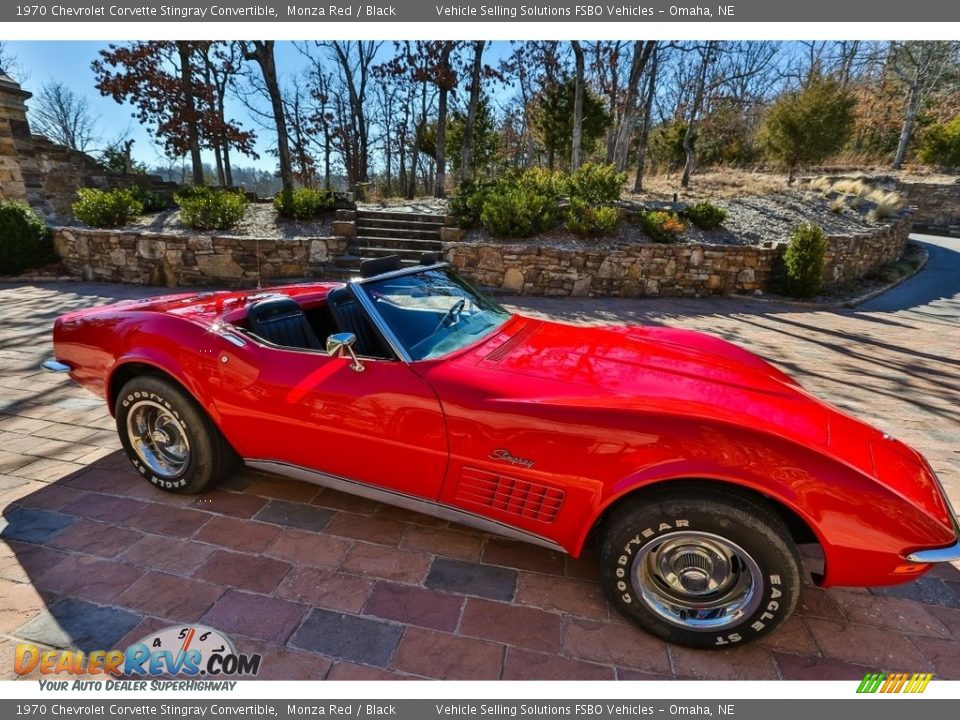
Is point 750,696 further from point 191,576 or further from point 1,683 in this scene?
point 1,683

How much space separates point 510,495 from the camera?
6.43 feet

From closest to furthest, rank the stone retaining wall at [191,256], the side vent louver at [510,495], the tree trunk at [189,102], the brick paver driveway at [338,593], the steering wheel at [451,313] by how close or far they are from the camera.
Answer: the brick paver driveway at [338,593], the side vent louver at [510,495], the steering wheel at [451,313], the stone retaining wall at [191,256], the tree trunk at [189,102]

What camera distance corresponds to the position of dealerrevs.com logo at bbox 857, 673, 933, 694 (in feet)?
5.63

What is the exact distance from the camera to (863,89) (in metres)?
26.6

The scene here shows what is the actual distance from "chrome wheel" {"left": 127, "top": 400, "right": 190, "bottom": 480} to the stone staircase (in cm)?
596

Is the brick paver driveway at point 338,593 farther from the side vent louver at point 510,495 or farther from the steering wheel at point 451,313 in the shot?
A: the steering wheel at point 451,313

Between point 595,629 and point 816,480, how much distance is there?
105 centimetres

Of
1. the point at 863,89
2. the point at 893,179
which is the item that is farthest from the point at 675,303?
the point at 863,89

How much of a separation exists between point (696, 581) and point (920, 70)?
29372mm

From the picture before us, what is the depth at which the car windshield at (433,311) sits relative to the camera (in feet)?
7.53

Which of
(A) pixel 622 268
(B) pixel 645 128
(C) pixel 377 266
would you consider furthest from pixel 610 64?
(C) pixel 377 266

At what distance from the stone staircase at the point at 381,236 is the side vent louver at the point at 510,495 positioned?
23.4 feet

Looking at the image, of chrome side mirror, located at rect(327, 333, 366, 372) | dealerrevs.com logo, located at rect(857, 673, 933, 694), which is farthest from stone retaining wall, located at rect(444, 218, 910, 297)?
dealerrevs.com logo, located at rect(857, 673, 933, 694)

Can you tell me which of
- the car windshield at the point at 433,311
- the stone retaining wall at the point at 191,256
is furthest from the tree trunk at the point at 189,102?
the car windshield at the point at 433,311
